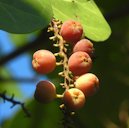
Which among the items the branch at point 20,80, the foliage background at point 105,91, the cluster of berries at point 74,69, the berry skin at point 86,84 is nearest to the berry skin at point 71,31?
the cluster of berries at point 74,69

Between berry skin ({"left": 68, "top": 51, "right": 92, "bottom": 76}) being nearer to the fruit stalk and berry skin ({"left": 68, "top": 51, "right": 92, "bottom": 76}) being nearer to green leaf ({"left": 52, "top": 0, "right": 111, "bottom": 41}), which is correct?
the fruit stalk

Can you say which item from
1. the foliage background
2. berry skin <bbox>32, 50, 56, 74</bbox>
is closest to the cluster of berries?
berry skin <bbox>32, 50, 56, 74</bbox>

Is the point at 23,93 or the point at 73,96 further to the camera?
the point at 23,93

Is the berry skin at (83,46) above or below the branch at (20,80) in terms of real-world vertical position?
above

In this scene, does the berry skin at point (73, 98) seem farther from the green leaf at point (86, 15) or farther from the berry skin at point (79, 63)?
the green leaf at point (86, 15)

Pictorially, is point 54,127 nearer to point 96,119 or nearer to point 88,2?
point 96,119

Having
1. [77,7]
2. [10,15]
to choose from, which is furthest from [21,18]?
[77,7]

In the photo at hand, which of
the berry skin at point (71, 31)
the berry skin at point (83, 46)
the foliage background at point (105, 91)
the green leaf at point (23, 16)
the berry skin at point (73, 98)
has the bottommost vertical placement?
the foliage background at point (105, 91)
